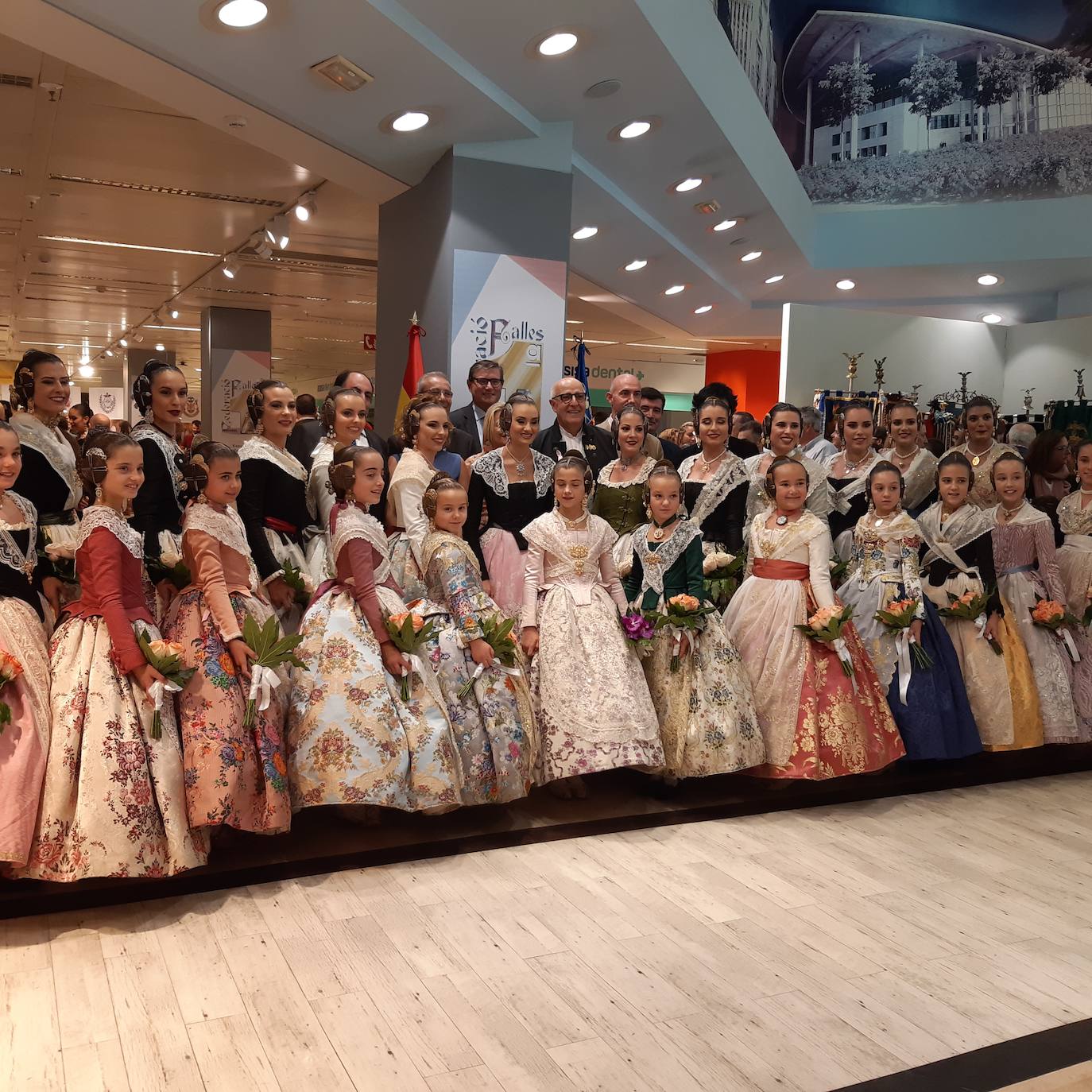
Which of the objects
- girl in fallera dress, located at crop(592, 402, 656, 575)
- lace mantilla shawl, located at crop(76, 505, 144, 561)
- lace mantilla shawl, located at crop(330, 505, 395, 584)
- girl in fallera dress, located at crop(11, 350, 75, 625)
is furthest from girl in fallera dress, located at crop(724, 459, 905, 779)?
girl in fallera dress, located at crop(11, 350, 75, 625)

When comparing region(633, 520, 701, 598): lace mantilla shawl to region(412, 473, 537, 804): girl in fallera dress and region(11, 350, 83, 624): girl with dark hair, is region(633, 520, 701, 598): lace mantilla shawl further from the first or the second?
region(11, 350, 83, 624): girl with dark hair

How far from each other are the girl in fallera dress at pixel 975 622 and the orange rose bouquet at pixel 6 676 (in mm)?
3899

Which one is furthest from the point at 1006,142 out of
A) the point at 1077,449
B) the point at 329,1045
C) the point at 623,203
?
the point at 329,1045

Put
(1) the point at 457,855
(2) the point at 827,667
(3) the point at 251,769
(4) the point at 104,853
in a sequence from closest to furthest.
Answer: (4) the point at 104,853
(3) the point at 251,769
(1) the point at 457,855
(2) the point at 827,667

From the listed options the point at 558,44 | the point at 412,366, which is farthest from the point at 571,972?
the point at 558,44

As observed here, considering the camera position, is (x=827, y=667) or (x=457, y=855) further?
(x=827, y=667)

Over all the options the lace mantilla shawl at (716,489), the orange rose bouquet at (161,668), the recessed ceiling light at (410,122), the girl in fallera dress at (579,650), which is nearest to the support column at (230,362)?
the recessed ceiling light at (410,122)

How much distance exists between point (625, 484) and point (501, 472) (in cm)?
63

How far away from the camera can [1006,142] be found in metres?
10.8

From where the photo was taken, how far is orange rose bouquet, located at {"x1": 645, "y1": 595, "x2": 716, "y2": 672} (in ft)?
13.9

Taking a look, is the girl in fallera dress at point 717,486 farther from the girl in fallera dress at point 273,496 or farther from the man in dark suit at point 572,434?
the girl in fallera dress at point 273,496

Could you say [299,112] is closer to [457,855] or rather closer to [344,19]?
[344,19]

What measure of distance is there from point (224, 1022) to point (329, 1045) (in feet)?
0.98

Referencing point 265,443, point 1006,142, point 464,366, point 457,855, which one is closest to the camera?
point 457,855
